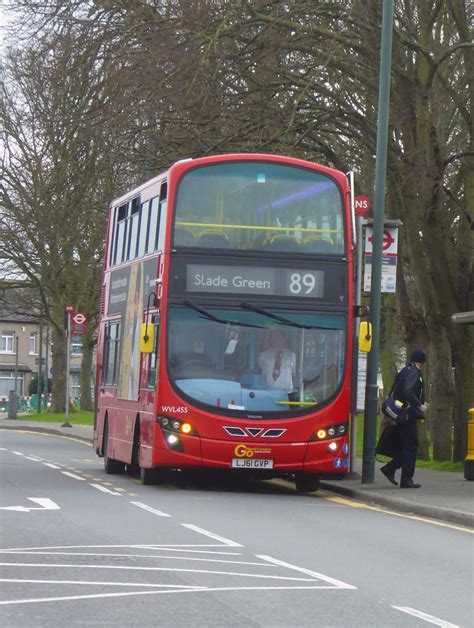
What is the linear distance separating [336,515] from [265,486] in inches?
219

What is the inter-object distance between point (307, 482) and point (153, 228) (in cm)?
416

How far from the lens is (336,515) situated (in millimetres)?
16734

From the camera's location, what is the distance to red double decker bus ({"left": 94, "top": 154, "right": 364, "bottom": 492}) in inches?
758

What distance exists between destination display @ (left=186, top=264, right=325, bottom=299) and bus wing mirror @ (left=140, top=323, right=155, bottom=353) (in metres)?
0.79

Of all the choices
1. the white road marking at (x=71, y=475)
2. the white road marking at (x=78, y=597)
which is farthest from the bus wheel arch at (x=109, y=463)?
the white road marking at (x=78, y=597)

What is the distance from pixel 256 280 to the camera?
19641 millimetres

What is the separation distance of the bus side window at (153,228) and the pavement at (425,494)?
169 inches

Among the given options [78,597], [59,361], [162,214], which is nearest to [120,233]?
[162,214]

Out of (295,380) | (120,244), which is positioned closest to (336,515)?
(295,380)

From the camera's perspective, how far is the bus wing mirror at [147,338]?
775 inches

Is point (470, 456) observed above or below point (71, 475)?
above

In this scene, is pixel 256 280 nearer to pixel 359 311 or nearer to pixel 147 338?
pixel 359 311

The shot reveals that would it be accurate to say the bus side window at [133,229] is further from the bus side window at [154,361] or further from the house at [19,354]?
the house at [19,354]

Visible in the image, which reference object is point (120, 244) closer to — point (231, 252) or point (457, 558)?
point (231, 252)
